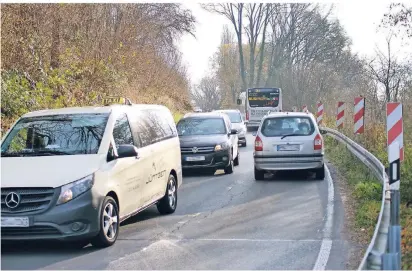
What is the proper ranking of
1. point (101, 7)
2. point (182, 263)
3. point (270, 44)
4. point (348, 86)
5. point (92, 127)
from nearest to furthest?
point (182, 263) → point (92, 127) → point (101, 7) → point (348, 86) → point (270, 44)

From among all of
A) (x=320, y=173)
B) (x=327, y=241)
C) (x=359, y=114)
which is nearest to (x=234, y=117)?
(x=359, y=114)

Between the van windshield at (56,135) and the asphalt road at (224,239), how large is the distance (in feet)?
4.20

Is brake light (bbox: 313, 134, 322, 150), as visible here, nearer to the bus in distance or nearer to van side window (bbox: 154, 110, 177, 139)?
van side window (bbox: 154, 110, 177, 139)

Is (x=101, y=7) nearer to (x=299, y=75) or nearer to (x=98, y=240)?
(x=98, y=240)

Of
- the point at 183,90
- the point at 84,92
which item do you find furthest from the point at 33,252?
the point at 183,90

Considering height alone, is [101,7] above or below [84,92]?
above

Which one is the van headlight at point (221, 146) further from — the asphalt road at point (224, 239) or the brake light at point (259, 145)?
the asphalt road at point (224, 239)

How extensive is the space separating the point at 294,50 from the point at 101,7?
117ft

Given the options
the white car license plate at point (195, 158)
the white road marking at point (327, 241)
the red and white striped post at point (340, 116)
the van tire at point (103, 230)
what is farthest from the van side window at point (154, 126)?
the red and white striped post at point (340, 116)

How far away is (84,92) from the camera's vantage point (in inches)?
760

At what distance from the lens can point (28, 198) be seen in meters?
7.27

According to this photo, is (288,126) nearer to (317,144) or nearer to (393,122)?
(317,144)

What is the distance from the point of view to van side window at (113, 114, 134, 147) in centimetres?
868

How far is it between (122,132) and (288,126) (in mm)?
6544
